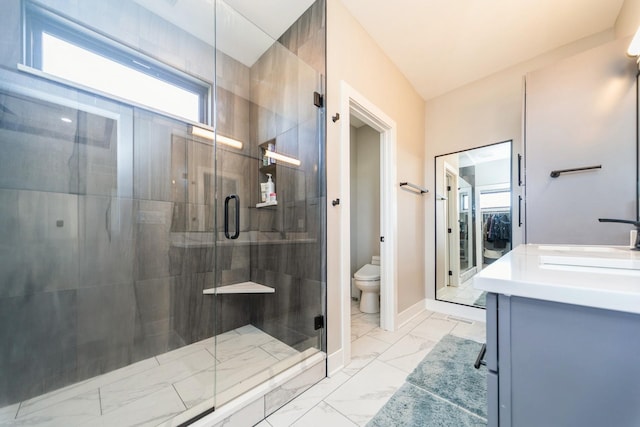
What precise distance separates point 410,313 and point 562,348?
2292mm

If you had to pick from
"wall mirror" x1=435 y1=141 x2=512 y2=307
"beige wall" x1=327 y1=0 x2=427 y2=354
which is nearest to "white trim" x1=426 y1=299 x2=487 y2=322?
"wall mirror" x1=435 y1=141 x2=512 y2=307

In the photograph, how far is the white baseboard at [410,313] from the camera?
2.40 m

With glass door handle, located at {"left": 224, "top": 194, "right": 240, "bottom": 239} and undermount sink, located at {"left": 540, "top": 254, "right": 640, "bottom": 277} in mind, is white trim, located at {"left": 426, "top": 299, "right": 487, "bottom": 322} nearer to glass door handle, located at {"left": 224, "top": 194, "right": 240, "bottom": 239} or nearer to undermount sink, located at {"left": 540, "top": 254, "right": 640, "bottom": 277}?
undermount sink, located at {"left": 540, "top": 254, "right": 640, "bottom": 277}

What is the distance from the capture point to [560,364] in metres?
0.49

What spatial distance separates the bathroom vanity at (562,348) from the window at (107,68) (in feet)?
7.67

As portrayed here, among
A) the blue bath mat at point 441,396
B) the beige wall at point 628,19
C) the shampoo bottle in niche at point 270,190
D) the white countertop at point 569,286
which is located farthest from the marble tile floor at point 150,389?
the beige wall at point 628,19

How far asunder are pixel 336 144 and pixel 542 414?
1604 mm

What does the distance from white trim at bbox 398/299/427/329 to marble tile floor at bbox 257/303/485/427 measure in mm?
48

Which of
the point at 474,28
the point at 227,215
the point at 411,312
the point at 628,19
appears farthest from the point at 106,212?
the point at 628,19

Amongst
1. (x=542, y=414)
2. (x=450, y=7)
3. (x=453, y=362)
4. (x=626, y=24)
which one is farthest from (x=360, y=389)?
(x=626, y=24)

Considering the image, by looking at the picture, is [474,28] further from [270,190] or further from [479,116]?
[270,190]

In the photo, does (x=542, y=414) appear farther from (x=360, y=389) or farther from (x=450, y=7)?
(x=450, y=7)

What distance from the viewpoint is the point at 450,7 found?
1.76m

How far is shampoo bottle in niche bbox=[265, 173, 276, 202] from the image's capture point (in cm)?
222
